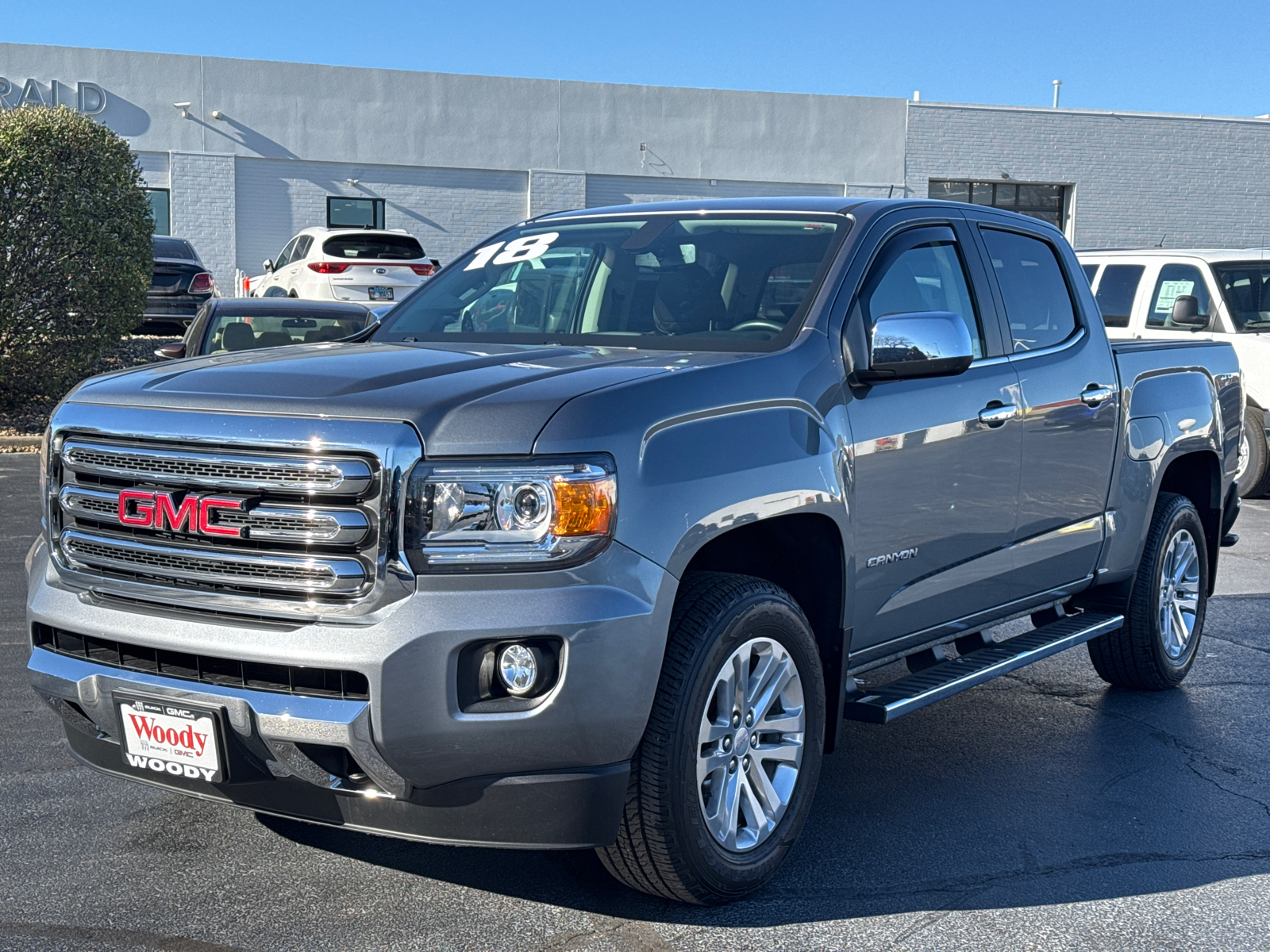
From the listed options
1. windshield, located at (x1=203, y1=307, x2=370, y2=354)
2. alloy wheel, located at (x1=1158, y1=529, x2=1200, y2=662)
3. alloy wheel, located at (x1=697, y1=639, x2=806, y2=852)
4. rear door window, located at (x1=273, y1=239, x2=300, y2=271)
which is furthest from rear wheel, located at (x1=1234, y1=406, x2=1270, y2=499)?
rear door window, located at (x1=273, y1=239, x2=300, y2=271)

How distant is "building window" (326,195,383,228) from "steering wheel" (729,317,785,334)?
2742 cm

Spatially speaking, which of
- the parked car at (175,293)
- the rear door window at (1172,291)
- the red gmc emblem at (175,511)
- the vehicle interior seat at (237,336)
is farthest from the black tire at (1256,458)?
the parked car at (175,293)

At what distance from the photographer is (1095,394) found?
211 inches

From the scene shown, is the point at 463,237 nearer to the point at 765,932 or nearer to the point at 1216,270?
the point at 1216,270

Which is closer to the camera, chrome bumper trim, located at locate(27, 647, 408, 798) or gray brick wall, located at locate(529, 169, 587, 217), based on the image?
chrome bumper trim, located at locate(27, 647, 408, 798)

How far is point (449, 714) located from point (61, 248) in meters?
12.9

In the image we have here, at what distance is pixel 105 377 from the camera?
12.5 ft

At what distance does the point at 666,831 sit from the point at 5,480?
397 inches

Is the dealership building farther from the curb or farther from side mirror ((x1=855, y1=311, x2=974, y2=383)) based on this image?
side mirror ((x1=855, y1=311, x2=974, y2=383))

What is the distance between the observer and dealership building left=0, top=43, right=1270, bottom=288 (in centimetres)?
2936

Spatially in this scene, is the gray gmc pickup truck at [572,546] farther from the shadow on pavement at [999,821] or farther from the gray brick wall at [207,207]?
the gray brick wall at [207,207]

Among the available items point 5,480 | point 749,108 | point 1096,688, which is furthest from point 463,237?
point 1096,688

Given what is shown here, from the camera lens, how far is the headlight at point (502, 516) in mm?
3145

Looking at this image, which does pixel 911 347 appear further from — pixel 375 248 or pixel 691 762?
pixel 375 248
